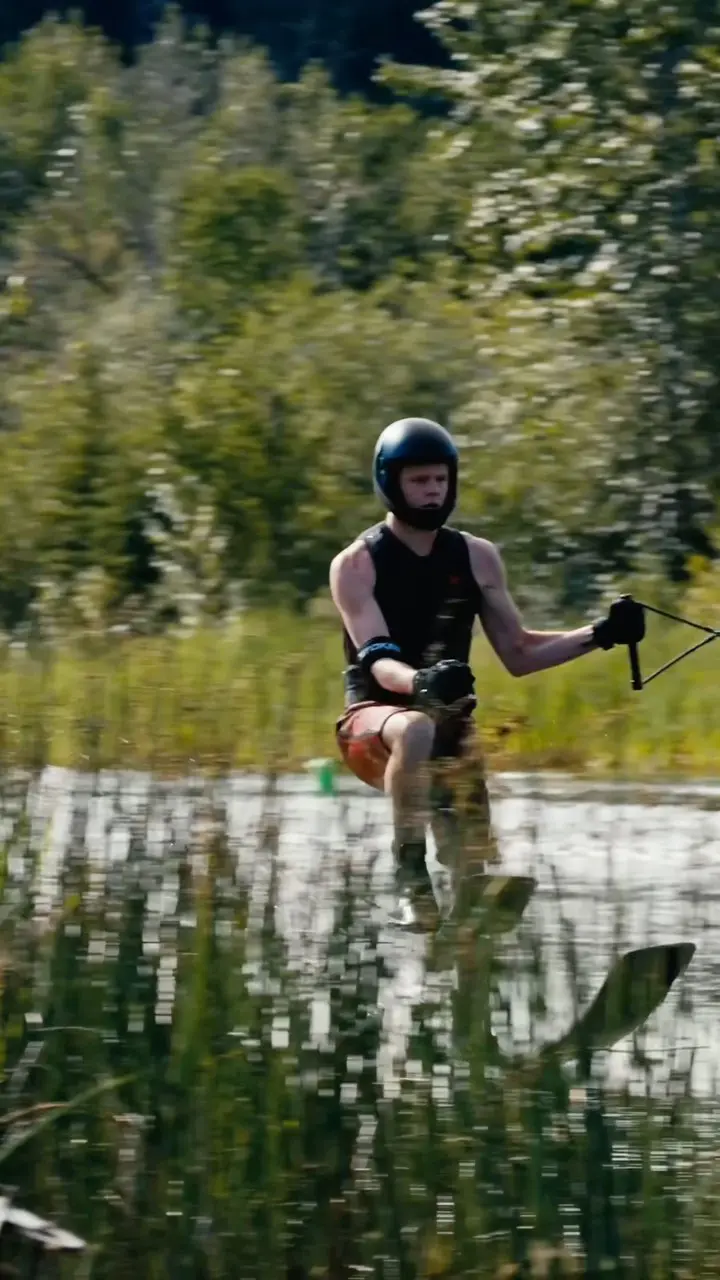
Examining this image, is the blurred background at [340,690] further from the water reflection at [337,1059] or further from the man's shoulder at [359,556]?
the man's shoulder at [359,556]

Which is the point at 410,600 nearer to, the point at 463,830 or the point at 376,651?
the point at 376,651

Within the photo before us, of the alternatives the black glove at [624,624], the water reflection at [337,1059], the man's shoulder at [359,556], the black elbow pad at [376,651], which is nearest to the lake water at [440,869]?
the water reflection at [337,1059]

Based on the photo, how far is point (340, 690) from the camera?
1023 cm

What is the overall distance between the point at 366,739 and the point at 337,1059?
89.5 inches

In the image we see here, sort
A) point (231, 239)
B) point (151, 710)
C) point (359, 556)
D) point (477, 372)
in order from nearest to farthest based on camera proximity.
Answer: point (151, 710), point (359, 556), point (477, 372), point (231, 239)

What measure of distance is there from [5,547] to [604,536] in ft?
17.7

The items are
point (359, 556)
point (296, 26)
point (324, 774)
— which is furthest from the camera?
point (296, 26)

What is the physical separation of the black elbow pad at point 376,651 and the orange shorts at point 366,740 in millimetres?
112

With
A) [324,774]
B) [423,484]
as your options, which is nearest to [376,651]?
[324,774]

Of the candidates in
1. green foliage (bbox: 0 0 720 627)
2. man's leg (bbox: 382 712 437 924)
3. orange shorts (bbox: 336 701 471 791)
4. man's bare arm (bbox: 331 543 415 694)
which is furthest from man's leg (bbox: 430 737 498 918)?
green foliage (bbox: 0 0 720 627)

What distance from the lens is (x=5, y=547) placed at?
21734 millimetres

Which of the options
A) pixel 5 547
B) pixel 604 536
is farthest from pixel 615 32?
pixel 5 547

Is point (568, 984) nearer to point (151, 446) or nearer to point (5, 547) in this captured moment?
point (5, 547)

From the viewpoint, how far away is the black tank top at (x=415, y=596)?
23.3 feet
